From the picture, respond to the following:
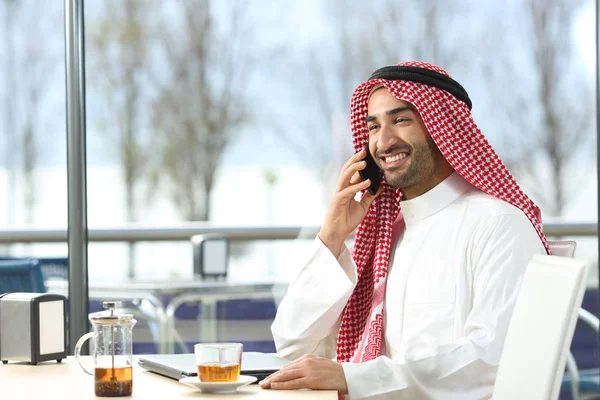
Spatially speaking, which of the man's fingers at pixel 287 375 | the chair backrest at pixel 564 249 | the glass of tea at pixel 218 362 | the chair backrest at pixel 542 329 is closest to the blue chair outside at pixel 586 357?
the chair backrest at pixel 564 249

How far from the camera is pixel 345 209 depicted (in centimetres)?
228

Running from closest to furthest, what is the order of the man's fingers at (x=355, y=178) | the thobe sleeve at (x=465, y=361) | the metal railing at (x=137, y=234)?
1. the thobe sleeve at (x=465, y=361)
2. the man's fingers at (x=355, y=178)
3. the metal railing at (x=137, y=234)

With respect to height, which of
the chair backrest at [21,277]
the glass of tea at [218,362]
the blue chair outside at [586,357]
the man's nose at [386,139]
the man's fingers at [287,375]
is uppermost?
the man's nose at [386,139]

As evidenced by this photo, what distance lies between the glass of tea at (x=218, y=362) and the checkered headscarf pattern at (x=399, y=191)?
609 millimetres

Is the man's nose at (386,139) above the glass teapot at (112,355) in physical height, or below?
→ above

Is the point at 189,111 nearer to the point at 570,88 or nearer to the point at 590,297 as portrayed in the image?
the point at 570,88

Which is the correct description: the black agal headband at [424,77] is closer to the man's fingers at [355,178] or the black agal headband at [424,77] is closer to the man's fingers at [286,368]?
the man's fingers at [355,178]

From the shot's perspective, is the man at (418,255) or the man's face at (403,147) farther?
the man's face at (403,147)

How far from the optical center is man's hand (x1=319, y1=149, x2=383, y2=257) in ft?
7.41

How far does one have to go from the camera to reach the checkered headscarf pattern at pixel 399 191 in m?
2.17

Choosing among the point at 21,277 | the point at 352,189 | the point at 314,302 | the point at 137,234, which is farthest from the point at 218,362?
the point at 137,234

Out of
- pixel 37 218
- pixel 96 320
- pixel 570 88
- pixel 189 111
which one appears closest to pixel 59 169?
pixel 37 218

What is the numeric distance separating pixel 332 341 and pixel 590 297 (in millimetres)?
2185

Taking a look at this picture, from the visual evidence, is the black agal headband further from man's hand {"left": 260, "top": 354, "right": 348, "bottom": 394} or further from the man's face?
man's hand {"left": 260, "top": 354, "right": 348, "bottom": 394}
